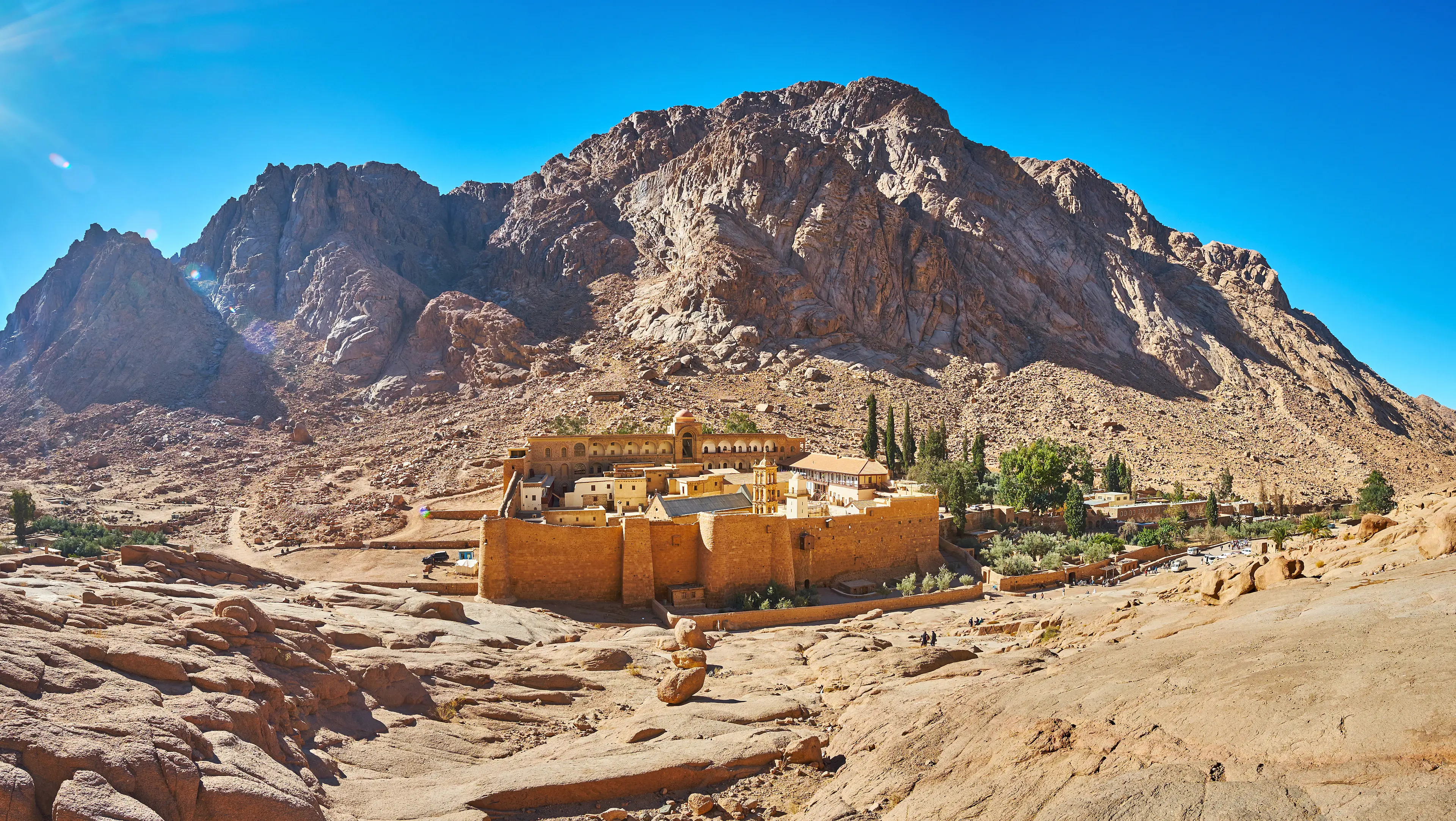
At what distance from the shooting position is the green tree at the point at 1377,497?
4431 cm

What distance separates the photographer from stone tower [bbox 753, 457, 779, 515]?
38.9 meters

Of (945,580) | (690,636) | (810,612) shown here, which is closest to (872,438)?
(945,580)

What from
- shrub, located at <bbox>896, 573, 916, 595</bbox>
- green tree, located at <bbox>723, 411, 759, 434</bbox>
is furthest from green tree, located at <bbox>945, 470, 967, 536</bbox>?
green tree, located at <bbox>723, 411, 759, 434</bbox>

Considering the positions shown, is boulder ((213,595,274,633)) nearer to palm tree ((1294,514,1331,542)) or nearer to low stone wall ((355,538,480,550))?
low stone wall ((355,538,480,550))

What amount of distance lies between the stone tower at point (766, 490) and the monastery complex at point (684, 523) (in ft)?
0.26

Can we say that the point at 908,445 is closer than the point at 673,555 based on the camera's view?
No

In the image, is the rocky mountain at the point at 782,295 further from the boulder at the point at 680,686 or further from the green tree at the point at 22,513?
the boulder at the point at 680,686

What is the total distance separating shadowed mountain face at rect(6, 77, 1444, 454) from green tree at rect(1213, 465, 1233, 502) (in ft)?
94.6

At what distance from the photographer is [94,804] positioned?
7.73 m

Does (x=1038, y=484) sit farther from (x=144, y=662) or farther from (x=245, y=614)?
(x=144, y=662)

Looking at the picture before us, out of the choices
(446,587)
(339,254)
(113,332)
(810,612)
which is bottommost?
(810,612)

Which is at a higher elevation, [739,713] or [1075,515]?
[1075,515]

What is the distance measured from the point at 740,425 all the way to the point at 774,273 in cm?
4033

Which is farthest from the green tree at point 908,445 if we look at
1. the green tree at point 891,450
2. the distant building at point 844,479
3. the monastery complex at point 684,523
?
the distant building at point 844,479
